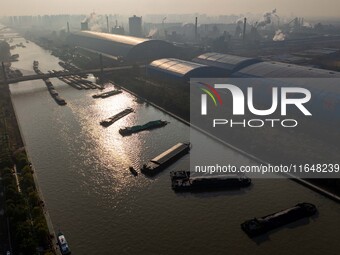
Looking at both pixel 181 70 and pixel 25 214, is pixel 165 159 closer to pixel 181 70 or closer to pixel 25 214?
pixel 25 214

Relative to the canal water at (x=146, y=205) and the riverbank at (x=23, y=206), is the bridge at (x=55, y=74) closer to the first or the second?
the canal water at (x=146, y=205)

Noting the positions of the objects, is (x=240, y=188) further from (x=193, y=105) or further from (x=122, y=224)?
(x=193, y=105)

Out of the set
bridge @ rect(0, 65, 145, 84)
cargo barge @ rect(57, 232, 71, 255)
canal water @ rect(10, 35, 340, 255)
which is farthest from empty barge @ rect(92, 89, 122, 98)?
cargo barge @ rect(57, 232, 71, 255)

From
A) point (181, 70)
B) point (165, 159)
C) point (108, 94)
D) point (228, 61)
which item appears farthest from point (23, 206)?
point (228, 61)

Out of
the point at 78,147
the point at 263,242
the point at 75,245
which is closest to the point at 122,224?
the point at 75,245

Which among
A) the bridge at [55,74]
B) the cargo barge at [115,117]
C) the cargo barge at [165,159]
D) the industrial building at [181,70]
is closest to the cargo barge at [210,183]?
the cargo barge at [165,159]

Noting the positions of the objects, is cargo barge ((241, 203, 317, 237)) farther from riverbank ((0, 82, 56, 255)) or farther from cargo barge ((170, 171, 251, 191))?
riverbank ((0, 82, 56, 255))
